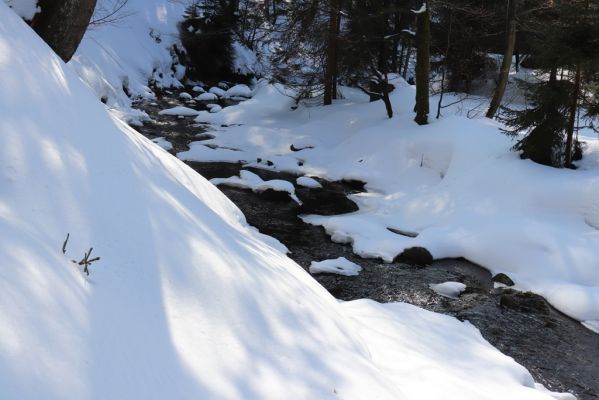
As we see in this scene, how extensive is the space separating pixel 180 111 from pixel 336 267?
1338cm

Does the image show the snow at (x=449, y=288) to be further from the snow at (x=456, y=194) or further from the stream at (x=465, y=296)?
the snow at (x=456, y=194)

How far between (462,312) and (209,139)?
1102 cm

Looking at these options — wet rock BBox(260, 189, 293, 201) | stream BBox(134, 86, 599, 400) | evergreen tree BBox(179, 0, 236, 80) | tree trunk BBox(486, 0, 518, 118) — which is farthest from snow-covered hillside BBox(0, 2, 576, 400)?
evergreen tree BBox(179, 0, 236, 80)

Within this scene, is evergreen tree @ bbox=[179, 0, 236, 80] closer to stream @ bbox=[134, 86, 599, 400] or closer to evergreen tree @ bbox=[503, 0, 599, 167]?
stream @ bbox=[134, 86, 599, 400]

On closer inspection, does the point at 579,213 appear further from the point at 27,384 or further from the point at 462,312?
the point at 27,384

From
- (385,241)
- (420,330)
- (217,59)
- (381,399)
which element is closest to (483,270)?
(385,241)

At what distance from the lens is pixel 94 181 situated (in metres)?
3.14

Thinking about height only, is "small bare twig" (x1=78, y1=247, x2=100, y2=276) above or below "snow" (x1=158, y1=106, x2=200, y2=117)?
above

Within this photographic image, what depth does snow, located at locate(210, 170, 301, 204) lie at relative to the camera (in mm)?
10734

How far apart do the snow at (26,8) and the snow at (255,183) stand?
19.6ft

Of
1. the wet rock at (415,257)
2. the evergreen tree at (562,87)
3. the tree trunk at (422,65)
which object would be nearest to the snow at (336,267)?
the wet rock at (415,257)

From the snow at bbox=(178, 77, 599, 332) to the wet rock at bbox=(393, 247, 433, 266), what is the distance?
0.48 ft

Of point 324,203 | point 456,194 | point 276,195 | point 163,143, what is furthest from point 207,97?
point 456,194

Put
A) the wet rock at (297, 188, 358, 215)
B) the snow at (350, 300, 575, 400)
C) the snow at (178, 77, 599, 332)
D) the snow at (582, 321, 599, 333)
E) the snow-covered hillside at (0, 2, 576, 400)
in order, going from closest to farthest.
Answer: the snow-covered hillside at (0, 2, 576, 400) < the snow at (350, 300, 575, 400) < the snow at (582, 321, 599, 333) < the snow at (178, 77, 599, 332) < the wet rock at (297, 188, 358, 215)
